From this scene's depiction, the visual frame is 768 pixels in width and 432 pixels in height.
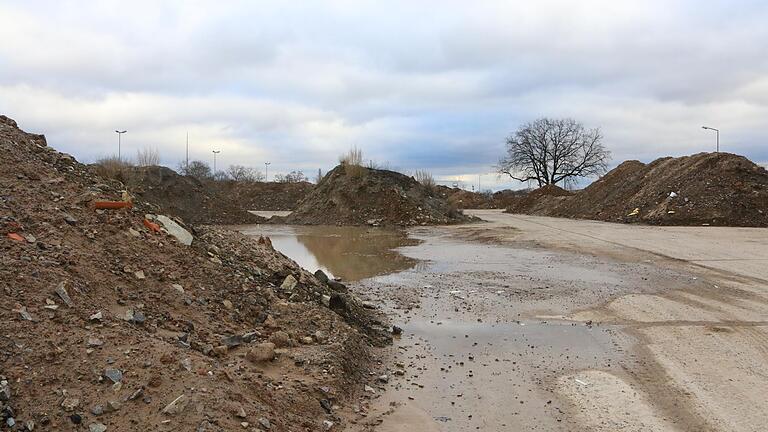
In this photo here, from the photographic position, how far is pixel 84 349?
3.47 m

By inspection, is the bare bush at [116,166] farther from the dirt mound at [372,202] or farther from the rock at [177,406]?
the rock at [177,406]

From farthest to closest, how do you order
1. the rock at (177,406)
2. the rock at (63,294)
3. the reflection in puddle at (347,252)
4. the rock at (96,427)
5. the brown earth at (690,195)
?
the brown earth at (690,195)
the reflection in puddle at (347,252)
the rock at (63,294)
the rock at (177,406)
the rock at (96,427)

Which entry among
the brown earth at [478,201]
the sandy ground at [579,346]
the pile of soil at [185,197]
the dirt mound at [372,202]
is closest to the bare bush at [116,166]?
the pile of soil at [185,197]

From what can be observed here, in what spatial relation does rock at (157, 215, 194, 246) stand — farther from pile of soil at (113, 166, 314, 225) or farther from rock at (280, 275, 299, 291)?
pile of soil at (113, 166, 314, 225)

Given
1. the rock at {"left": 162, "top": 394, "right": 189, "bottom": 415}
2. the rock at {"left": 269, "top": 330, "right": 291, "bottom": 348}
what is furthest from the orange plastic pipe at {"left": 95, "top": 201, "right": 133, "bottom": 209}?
the rock at {"left": 162, "top": 394, "right": 189, "bottom": 415}

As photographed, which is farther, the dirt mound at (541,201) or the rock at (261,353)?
the dirt mound at (541,201)

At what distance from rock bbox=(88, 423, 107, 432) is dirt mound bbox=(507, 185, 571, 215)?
37275 millimetres

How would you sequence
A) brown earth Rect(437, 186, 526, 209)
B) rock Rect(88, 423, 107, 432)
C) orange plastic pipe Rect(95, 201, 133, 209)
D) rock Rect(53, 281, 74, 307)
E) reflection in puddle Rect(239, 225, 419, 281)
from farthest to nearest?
1. brown earth Rect(437, 186, 526, 209)
2. reflection in puddle Rect(239, 225, 419, 281)
3. orange plastic pipe Rect(95, 201, 133, 209)
4. rock Rect(53, 281, 74, 307)
5. rock Rect(88, 423, 107, 432)

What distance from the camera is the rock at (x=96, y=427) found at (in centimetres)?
297

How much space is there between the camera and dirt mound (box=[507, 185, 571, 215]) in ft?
132

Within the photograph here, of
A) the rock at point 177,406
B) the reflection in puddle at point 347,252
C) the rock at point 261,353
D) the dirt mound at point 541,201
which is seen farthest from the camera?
the dirt mound at point 541,201

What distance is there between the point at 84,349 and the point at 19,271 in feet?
3.33

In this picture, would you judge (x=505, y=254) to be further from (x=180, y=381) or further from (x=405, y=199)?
(x=405, y=199)

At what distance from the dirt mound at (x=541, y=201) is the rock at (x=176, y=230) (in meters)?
34.4
